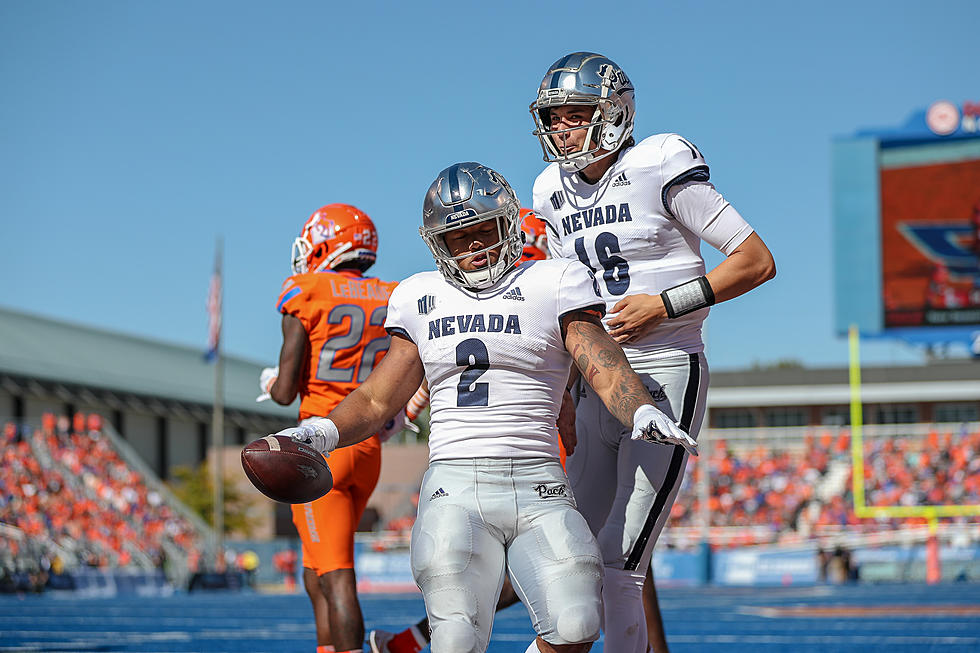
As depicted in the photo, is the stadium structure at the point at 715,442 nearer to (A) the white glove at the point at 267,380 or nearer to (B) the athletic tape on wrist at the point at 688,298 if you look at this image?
(A) the white glove at the point at 267,380

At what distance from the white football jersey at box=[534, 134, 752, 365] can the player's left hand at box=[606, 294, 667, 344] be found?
3.5 inches

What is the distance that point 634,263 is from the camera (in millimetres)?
4223

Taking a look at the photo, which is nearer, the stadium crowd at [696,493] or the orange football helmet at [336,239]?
the orange football helmet at [336,239]

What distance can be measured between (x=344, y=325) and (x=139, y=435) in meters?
39.9

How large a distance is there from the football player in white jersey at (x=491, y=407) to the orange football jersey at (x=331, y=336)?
4.28 ft

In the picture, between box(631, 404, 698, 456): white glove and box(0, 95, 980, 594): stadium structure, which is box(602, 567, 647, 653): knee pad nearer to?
box(631, 404, 698, 456): white glove

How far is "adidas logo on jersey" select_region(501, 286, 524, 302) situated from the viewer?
12.1 feet

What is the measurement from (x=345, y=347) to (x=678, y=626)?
4.79 meters

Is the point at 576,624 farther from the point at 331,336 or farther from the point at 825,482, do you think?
the point at 825,482

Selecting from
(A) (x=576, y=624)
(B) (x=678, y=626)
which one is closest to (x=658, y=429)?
(A) (x=576, y=624)

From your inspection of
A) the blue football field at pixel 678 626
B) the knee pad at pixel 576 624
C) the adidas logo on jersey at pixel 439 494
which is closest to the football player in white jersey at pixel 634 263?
the knee pad at pixel 576 624

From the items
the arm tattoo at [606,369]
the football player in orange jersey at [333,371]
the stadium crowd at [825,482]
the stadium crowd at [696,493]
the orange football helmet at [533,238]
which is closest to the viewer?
the arm tattoo at [606,369]

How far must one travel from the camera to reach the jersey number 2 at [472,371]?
3.64 meters

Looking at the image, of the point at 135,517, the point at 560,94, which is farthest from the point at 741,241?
the point at 135,517
